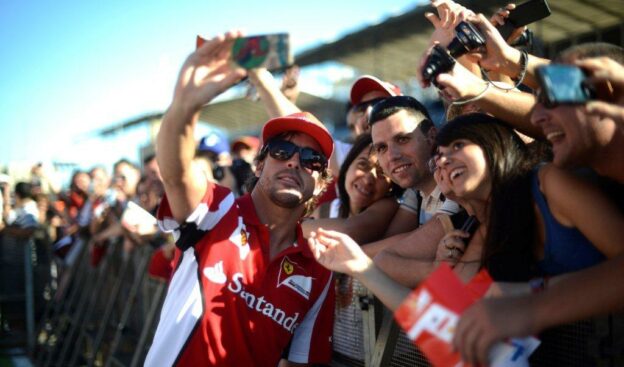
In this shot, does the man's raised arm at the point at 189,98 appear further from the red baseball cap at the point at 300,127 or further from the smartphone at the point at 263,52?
the red baseball cap at the point at 300,127

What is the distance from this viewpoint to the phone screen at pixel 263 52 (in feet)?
6.27

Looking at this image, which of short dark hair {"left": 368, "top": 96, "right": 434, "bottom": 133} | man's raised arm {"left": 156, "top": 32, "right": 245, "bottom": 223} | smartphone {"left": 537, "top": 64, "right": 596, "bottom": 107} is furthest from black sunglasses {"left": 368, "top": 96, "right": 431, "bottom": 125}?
smartphone {"left": 537, "top": 64, "right": 596, "bottom": 107}

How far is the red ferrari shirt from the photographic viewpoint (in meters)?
2.62

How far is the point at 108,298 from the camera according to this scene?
7277 mm

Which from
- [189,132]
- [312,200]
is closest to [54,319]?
[312,200]

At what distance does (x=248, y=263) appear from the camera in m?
2.75

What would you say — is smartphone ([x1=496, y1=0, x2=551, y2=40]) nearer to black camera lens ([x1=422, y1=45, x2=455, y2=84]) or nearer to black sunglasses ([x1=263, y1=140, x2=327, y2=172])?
black camera lens ([x1=422, y1=45, x2=455, y2=84])

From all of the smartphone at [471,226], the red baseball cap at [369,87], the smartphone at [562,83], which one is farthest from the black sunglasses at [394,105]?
the smartphone at [562,83]

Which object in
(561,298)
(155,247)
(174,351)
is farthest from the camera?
(155,247)

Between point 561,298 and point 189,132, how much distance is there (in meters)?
1.40

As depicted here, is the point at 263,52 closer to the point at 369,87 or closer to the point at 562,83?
the point at 562,83

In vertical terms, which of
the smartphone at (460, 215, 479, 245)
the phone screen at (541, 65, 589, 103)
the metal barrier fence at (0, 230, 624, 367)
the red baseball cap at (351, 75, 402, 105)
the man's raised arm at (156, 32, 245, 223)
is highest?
the phone screen at (541, 65, 589, 103)

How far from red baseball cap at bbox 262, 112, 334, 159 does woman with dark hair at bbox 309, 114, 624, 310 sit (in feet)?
2.93

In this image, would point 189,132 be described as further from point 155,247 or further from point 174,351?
point 155,247
